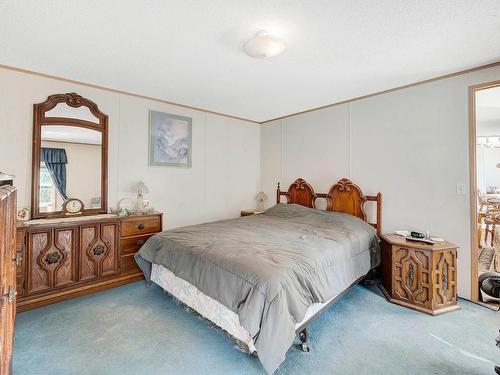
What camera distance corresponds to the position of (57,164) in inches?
114

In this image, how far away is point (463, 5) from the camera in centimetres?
165

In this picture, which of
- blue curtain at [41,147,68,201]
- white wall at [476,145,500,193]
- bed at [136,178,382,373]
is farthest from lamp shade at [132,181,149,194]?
white wall at [476,145,500,193]

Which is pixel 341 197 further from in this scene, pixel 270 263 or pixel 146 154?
pixel 146 154

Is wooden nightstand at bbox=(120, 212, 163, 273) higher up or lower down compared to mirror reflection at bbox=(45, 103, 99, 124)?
lower down

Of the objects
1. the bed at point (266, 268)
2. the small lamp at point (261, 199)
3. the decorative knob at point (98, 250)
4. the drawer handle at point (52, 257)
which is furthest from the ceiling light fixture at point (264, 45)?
the small lamp at point (261, 199)

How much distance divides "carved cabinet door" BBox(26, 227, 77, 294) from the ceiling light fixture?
2.59m

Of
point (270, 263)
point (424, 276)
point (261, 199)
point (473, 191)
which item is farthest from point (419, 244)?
point (261, 199)

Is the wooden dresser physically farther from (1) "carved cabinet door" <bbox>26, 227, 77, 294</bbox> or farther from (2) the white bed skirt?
(2) the white bed skirt

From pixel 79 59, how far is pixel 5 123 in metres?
1.11

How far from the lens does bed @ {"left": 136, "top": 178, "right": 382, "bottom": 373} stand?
152 cm

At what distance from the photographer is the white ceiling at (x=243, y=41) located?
171 cm

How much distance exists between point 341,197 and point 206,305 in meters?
2.47

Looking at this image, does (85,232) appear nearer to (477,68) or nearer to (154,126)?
(154,126)

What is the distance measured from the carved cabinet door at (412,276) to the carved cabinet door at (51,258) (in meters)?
3.48
